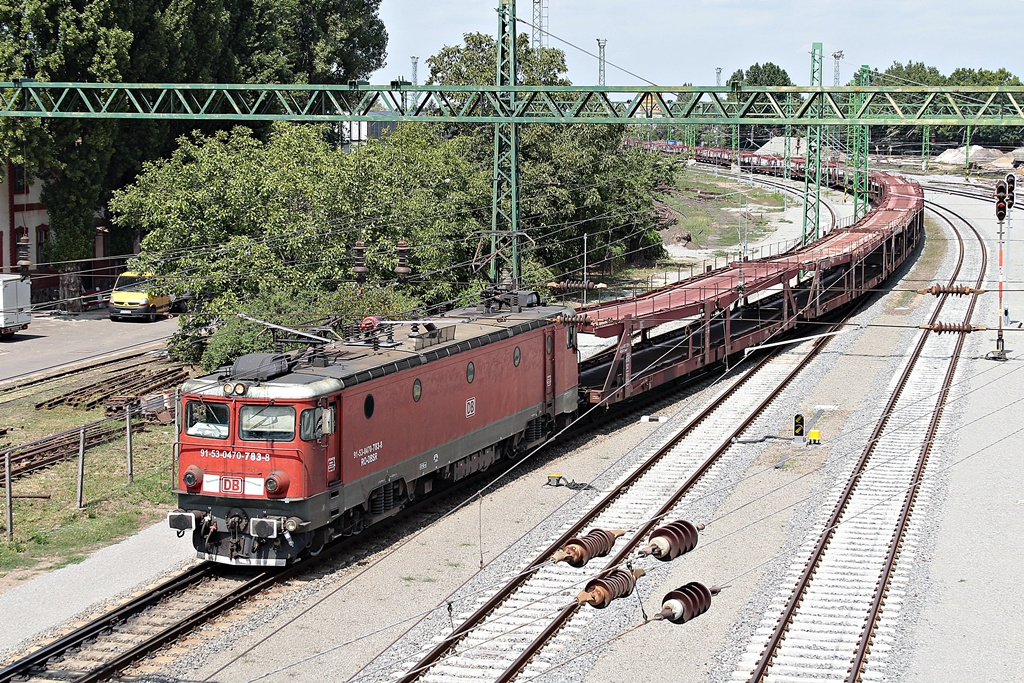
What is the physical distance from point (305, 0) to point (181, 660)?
5484cm

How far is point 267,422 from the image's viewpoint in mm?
18016

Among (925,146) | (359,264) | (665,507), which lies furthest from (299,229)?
(925,146)

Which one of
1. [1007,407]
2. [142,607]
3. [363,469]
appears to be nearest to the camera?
[142,607]

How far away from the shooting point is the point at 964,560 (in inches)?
768

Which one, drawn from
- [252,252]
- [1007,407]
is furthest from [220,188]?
[1007,407]

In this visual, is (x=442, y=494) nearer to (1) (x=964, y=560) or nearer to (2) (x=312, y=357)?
(2) (x=312, y=357)

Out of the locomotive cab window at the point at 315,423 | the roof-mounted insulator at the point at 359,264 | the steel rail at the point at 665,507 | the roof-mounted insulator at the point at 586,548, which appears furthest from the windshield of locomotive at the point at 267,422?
the roof-mounted insulator at the point at 359,264

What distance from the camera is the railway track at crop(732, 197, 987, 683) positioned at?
15.5m

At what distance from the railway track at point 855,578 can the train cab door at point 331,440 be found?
21.9 ft

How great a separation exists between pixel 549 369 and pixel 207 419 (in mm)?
9532

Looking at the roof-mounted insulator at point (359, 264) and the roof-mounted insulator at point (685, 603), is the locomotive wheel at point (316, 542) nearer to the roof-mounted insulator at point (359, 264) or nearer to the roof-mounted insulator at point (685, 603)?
the roof-mounted insulator at point (359, 264)

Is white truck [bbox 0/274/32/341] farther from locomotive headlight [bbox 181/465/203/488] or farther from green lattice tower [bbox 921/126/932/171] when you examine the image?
green lattice tower [bbox 921/126/932/171]

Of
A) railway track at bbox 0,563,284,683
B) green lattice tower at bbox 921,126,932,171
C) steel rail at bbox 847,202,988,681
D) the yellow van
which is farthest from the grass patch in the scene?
green lattice tower at bbox 921,126,932,171

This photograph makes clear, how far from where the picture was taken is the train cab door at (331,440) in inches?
711
